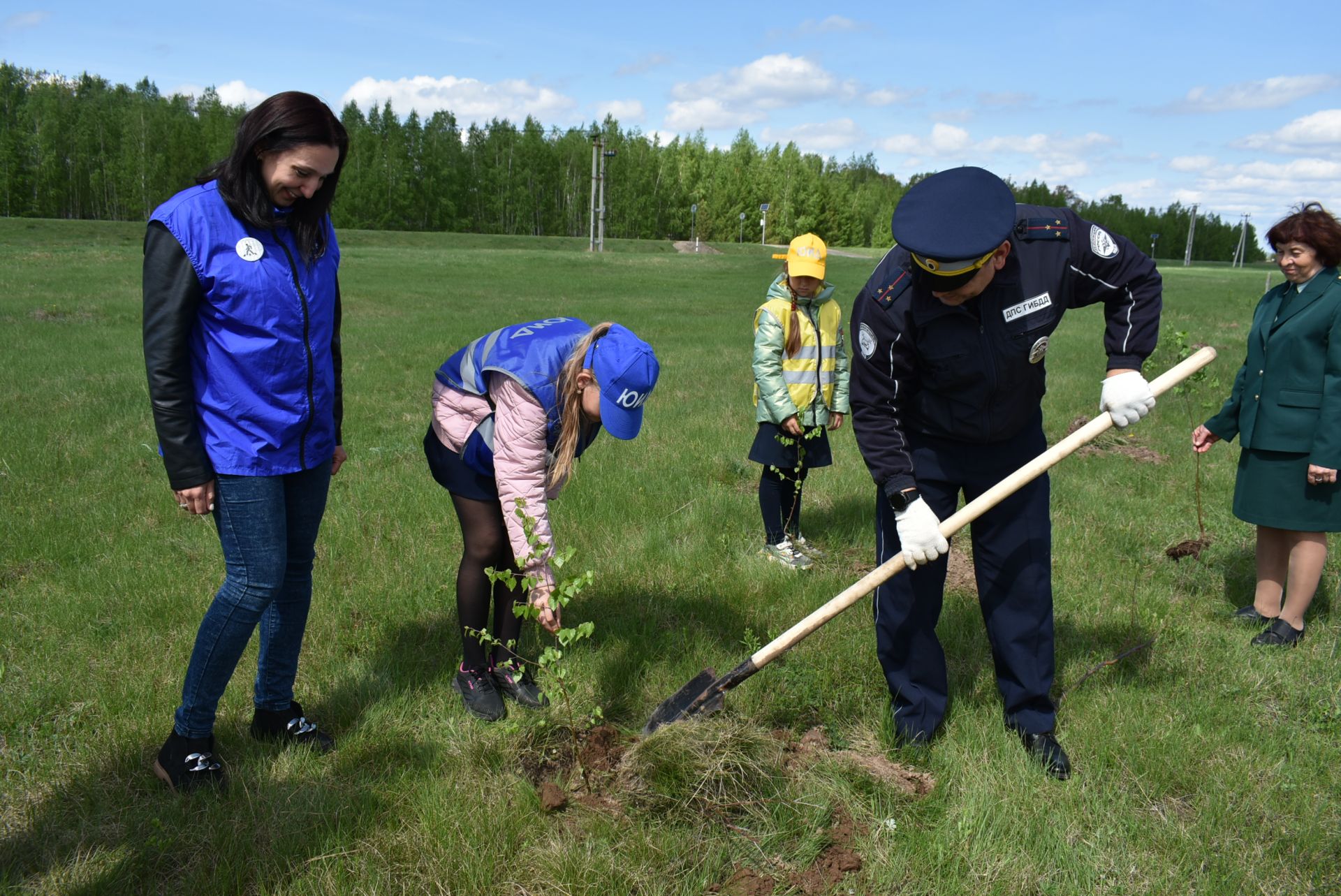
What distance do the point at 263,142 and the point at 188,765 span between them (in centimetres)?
215

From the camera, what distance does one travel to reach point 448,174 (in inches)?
3172

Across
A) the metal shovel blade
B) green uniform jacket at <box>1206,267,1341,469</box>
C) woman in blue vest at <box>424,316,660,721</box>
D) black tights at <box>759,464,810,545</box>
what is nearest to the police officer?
the metal shovel blade

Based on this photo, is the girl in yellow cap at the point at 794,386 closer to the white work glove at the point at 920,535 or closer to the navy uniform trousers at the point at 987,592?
Answer: the navy uniform trousers at the point at 987,592

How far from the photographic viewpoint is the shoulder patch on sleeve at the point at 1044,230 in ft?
10.6

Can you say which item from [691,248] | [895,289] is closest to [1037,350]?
[895,289]

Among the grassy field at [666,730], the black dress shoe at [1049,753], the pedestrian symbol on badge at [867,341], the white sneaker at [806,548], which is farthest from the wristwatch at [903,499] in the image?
the white sneaker at [806,548]

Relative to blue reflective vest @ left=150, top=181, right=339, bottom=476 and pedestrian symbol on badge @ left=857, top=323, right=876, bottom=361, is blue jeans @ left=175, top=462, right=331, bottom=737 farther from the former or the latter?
pedestrian symbol on badge @ left=857, top=323, right=876, bottom=361

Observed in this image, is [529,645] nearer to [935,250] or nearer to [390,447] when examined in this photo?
[935,250]

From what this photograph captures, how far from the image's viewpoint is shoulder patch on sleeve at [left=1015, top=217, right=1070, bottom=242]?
3244 mm

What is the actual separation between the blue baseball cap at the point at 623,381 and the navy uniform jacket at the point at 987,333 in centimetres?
81

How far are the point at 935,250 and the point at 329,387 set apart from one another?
7.06 ft

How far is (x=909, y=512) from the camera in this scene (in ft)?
10.9

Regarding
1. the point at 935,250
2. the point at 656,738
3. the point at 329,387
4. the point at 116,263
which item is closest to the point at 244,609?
the point at 329,387

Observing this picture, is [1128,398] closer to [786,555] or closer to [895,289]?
[895,289]
